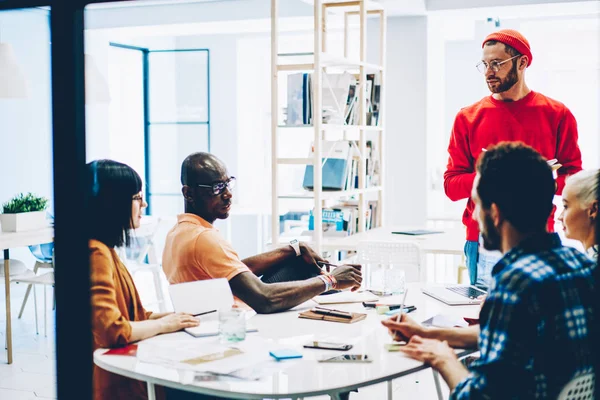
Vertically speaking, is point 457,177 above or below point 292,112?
below

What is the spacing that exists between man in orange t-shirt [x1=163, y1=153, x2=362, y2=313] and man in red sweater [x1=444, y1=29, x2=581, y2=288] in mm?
577

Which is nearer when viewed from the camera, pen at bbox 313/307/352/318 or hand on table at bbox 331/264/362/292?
pen at bbox 313/307/352/318

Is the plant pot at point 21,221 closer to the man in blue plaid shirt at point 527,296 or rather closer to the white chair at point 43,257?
the white chair at point 43,257

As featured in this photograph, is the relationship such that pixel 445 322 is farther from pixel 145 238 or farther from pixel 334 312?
pixel 145 238

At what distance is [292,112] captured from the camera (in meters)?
4.43

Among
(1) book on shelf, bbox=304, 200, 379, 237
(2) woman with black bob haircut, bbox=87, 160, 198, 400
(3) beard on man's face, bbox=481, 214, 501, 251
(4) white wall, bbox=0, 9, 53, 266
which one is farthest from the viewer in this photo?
(4) white wall, bbox=0, 9, 53, 266

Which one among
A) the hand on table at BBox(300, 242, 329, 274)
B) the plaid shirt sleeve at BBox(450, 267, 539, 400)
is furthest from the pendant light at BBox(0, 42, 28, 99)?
the plaid shirt sleeve at BBox(450, 267, 539, 400)

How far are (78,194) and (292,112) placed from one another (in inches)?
112

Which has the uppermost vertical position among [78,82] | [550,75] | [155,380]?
[550,75]

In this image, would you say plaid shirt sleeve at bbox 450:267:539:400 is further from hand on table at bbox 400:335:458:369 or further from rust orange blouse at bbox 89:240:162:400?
rust orange blouse at bbox 89:240:162:400

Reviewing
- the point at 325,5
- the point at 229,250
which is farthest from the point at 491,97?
the point at 325,5

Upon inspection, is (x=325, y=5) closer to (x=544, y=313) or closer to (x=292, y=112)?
(x=292, y=112)

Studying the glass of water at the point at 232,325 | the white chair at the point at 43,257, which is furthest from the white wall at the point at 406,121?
the glass of water at the point at 232,325

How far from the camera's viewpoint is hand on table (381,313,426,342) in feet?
6.79
